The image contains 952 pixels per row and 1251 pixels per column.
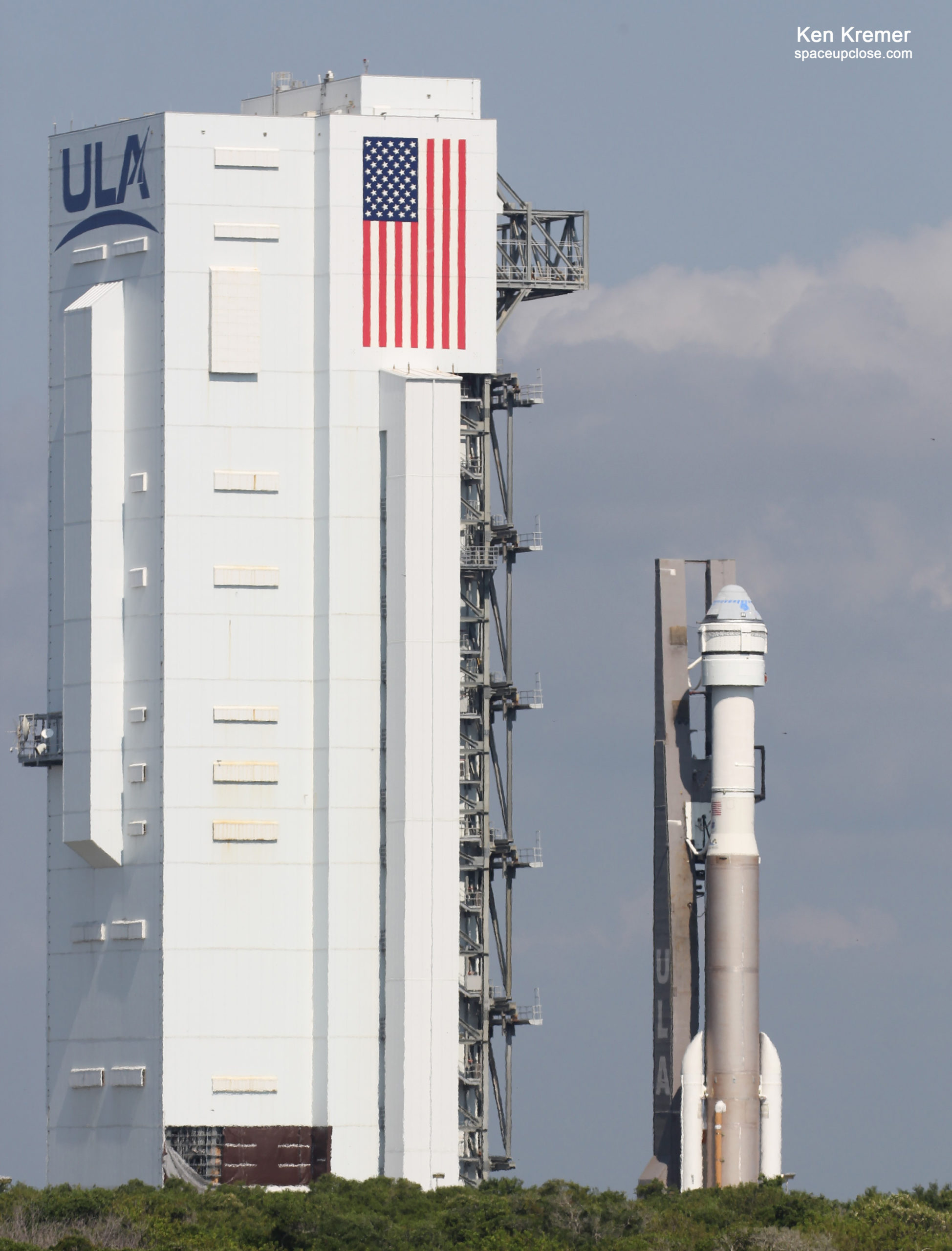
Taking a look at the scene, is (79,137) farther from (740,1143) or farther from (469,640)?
(740,1143)

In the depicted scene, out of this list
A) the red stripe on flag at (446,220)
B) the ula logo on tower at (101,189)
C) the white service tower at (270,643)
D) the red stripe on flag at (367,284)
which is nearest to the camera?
the white service tower at (270,643)

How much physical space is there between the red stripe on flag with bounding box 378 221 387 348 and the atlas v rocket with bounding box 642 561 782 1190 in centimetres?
1373

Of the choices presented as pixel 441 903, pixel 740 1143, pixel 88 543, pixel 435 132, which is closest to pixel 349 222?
pixel 435 132

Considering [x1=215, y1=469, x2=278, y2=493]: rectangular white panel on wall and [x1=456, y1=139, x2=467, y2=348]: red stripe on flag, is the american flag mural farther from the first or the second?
[x1=215, y1=469, x2=278, y2=493]: rectangular white panel on wall

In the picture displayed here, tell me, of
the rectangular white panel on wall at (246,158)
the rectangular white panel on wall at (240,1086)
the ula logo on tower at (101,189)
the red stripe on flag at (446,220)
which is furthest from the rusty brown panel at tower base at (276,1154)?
the rectangular white panel on wall at (246,158)

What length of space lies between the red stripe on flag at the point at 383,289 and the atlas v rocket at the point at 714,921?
1373 cm

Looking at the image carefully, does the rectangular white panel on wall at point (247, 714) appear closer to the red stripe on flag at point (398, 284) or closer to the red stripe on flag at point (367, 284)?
the red stripe on flag at point (367, 284)

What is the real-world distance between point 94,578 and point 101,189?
13.1 metres

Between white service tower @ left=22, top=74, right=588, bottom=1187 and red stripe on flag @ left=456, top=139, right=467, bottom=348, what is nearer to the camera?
white service tower @ left=22, top=74, right=588, bottom=1187

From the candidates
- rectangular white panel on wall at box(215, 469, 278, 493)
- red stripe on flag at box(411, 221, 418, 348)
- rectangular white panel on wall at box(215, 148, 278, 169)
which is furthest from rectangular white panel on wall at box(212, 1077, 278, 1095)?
rectangular white panel on wall at box(215, 148, 278, 169)

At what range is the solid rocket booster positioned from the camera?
109 metres

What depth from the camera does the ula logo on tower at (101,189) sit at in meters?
112

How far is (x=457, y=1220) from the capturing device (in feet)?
327

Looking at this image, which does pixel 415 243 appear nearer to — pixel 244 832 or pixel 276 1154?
pixel 244 832
